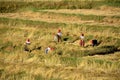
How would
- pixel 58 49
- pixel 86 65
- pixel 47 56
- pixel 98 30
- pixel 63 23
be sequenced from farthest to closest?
pixel 63 23 < pixel 98 30 < pixel 58 49 < pixel 47 56 < pixel 86 65

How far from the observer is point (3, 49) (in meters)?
29.0

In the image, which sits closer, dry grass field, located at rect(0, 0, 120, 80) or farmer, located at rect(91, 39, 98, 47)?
dry grass field, located at rect(0, 0, 120, 80)

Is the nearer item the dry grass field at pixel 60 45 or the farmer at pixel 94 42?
the dry grass field at pixel 60 45

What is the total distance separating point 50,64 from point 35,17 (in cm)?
1446

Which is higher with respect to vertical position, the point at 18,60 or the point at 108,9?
the point at 108,9

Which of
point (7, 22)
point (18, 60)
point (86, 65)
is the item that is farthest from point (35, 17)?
point (86, 65)

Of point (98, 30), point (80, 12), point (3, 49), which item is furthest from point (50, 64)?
point (80, 12)

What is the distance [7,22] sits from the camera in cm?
3678

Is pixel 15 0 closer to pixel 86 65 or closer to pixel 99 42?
pixel 99 42

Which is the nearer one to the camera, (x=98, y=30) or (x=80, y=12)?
(x=98, y=30)

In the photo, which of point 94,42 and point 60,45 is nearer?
point 94,42

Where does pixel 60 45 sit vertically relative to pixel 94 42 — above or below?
below

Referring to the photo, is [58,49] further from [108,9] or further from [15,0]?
[15,0]

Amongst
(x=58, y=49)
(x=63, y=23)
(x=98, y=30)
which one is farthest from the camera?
(x=63, y=23)
